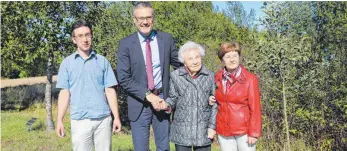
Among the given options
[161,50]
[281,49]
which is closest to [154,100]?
[161,50]

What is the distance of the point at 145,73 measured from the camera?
13.5 ft

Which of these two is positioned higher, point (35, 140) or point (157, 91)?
point (157, 91)

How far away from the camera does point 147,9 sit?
4020mm

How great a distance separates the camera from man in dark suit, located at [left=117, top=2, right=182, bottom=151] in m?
4.06

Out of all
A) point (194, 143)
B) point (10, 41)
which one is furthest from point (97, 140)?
point (10, 41)

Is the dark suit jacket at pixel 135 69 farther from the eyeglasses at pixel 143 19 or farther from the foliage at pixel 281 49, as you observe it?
the foliage at pixel 281 49

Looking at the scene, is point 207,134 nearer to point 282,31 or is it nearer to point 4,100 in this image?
point 282,31

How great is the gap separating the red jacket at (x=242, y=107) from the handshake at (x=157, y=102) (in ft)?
1.85

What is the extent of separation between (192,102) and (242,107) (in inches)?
19.5

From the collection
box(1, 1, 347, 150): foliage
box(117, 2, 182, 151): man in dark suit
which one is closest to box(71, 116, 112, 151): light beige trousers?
box(117, 2, 182, 151): man in dark suit

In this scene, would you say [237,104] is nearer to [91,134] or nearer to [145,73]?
[145,73]

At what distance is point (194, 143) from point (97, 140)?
1.03m

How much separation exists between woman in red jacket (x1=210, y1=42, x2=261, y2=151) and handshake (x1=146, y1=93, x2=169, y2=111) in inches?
18.9

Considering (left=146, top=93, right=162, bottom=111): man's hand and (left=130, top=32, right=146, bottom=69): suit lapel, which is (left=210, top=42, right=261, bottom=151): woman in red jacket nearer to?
(left=146, top=93, right=162, bottom=111): man's hand
